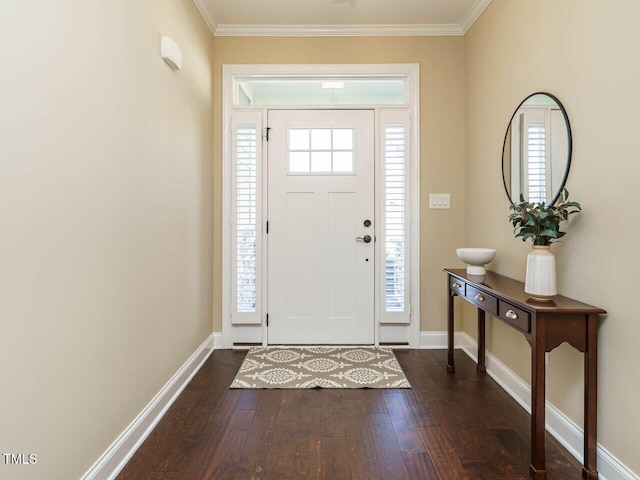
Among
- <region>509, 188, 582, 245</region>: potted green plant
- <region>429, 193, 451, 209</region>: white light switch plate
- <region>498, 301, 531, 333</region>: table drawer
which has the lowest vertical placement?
<region>498, 301, 531, 333</region>: table drawer

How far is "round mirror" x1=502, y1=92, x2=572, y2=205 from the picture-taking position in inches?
67.0

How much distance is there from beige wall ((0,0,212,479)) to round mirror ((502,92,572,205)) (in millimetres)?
2139

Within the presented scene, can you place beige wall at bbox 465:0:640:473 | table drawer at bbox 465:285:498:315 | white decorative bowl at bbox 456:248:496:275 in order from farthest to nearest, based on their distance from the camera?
white decorative bowl at bbox 456:248:496:275 < table drawer at bbox 465:285:498:315 < beige wall at bbox 465:0:640:473

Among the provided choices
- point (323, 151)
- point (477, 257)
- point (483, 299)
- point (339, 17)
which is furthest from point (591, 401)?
point (339, 17)

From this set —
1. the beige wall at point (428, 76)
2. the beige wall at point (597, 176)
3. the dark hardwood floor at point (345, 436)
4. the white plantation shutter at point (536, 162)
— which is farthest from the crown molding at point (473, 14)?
the dark hardwood floor at point (345, 436)

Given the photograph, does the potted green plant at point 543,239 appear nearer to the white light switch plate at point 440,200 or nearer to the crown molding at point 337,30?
the white light switch plate at point 440,200

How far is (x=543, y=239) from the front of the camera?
1598 millimetres

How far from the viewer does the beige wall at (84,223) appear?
3.30ft

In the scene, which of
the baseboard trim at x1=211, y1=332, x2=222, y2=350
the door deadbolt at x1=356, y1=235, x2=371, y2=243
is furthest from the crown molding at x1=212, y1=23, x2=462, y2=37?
the baseboard trim at x1=211, y1=332, x2=222, y2=350

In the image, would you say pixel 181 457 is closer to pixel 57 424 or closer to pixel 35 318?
pixel 57 424

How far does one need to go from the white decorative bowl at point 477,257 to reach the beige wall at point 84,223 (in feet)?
6.29

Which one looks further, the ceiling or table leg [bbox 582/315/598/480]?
the ceiling

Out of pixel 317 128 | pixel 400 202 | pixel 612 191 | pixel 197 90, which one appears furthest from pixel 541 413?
pixel 197 90

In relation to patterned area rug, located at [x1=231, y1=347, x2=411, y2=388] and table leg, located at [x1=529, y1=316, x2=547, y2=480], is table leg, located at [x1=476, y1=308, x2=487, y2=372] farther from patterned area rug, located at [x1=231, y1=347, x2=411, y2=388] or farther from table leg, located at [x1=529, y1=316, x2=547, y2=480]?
table leg, located at [x1=529, y1=316, x2=547, y2=480]
